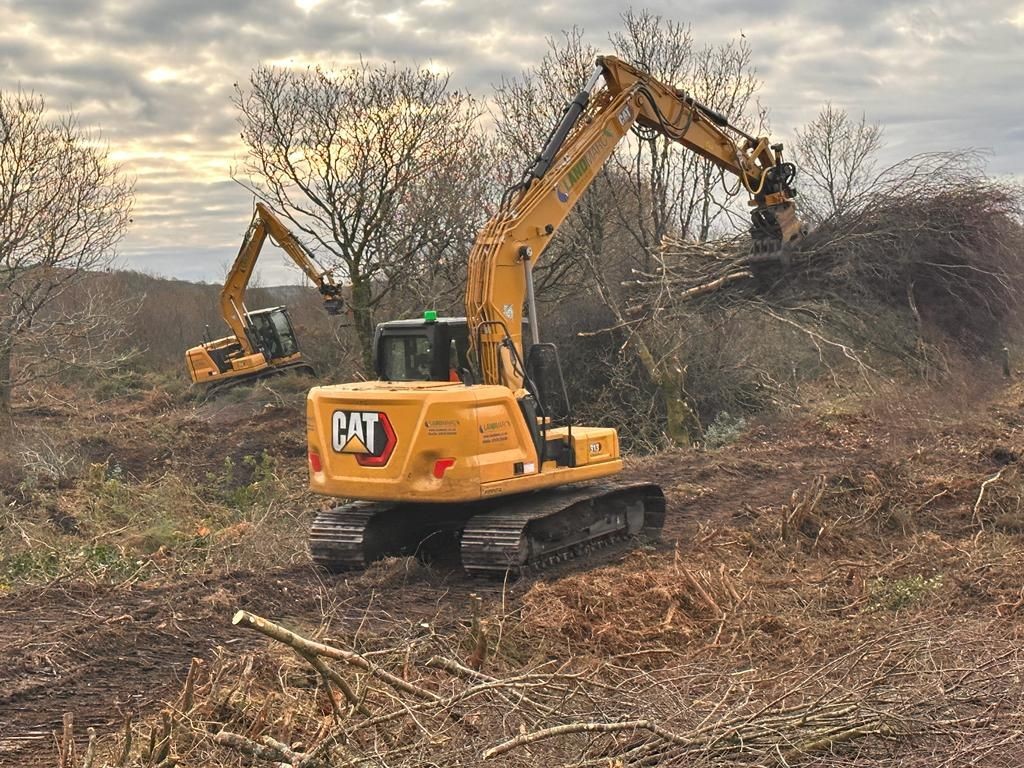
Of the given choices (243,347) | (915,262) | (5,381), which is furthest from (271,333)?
(915,262)

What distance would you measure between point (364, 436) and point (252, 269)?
17.6 m

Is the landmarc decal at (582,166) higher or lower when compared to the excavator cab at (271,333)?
higher

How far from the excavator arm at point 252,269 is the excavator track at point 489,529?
12.5 m

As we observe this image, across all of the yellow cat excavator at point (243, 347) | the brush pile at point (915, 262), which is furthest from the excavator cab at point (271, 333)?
the brush pile at point (915, 262)

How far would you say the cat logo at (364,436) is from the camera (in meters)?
7.62

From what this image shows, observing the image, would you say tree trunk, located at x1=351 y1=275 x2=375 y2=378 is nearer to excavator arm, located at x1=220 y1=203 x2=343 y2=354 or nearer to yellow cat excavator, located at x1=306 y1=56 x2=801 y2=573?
excavator arm, located at x1=220 y1=203 x2=343 y2=354

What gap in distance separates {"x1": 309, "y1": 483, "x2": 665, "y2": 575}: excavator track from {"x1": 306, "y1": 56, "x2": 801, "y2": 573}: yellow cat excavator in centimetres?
1

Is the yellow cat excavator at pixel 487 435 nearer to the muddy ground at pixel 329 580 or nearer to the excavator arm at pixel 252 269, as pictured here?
the muddy ground at pixel 329 580

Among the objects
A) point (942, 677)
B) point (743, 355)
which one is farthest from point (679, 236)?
point (942, 677)

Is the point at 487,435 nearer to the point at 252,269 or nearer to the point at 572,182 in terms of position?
the point at 572,182

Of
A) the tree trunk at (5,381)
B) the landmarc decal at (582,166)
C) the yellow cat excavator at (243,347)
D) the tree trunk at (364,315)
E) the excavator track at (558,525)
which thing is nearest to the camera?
the excavator track at (558,525)

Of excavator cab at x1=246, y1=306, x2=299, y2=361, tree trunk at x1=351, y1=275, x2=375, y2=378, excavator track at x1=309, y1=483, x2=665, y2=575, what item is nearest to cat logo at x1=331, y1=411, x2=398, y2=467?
excavator track at x1=309, y1=483, x2=665, y2=575

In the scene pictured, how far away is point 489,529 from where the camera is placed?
7.80 meters

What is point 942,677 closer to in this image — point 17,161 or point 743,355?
point 743,355
